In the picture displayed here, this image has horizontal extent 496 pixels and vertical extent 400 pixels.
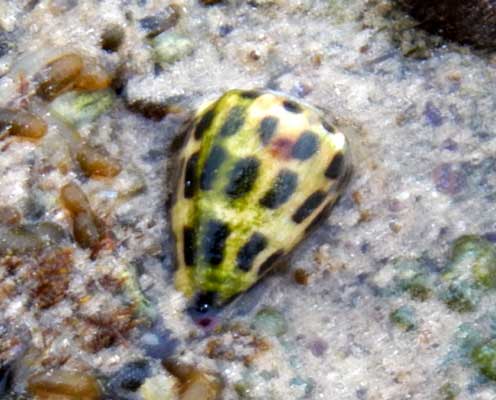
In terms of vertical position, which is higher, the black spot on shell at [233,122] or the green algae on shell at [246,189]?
the black spot on shell at [233,122]

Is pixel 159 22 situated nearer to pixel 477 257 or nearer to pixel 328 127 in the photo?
pixel 328 127

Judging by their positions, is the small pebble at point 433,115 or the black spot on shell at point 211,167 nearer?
the black spot on shell at point 211,167

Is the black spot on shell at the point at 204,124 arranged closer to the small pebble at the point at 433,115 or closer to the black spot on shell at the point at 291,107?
the black spot on shell at the point at 291,107

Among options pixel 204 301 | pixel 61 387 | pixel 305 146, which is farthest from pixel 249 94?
pixel 61 387

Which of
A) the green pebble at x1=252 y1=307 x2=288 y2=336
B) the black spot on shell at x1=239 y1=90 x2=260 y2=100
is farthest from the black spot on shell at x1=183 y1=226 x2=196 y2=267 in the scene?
the black spot on shell at x1=239 y1=90 x2=260 y2=100

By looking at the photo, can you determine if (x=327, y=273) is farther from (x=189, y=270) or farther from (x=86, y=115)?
(x=86, y=115)

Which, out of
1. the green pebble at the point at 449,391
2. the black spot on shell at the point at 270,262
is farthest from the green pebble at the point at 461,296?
the black spot on shell at the point at 270,262

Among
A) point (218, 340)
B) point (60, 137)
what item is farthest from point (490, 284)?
point (60, 137)
